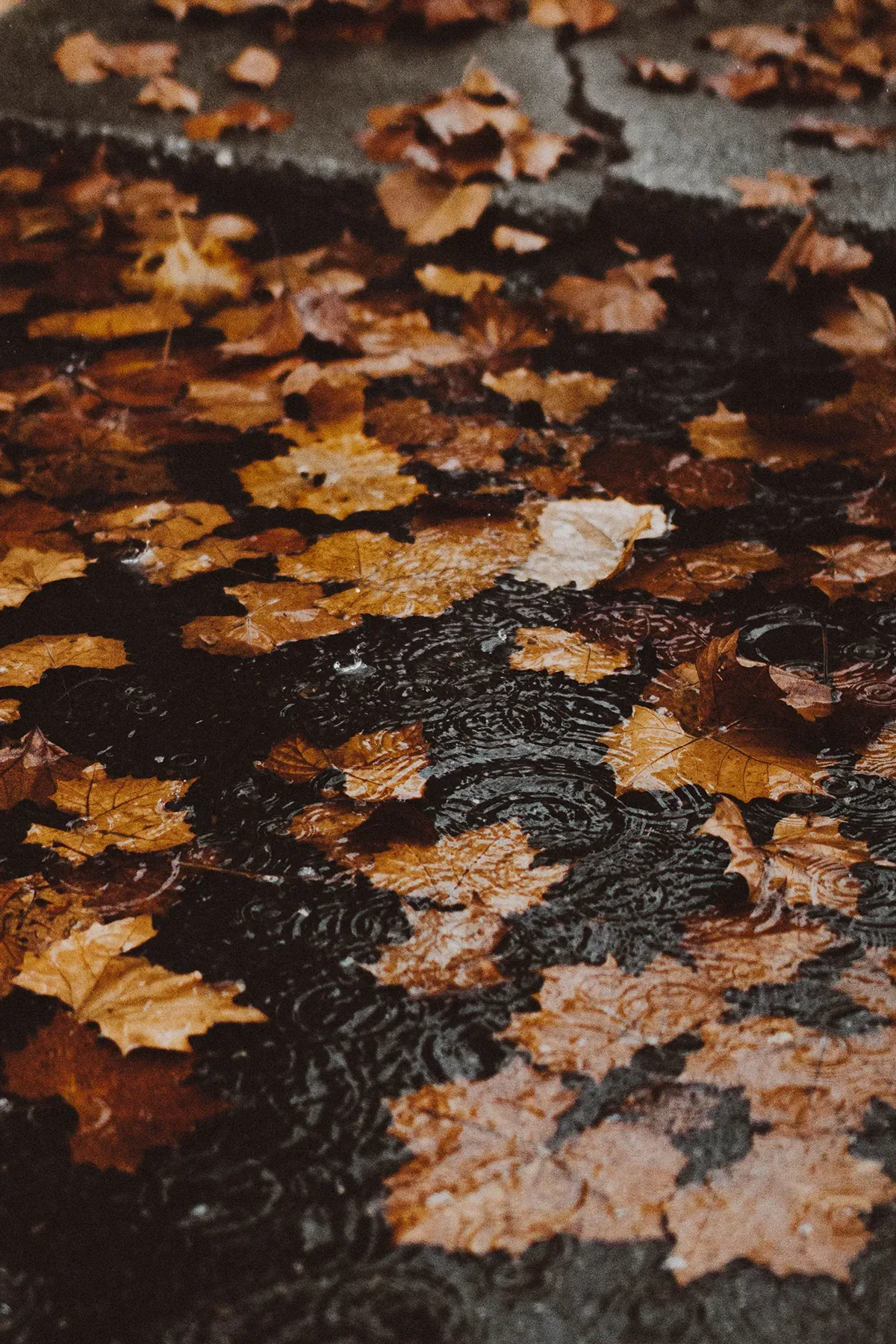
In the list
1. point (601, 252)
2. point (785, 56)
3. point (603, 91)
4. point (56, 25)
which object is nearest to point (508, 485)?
point (601, 252)

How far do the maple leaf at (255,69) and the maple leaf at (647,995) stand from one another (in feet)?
10.6

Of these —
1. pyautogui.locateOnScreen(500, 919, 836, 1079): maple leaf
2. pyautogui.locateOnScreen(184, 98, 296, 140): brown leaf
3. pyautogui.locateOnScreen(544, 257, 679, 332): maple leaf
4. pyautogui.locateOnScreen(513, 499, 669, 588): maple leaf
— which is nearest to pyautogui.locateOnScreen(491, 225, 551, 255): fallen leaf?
pyautogui.locateOnScreen(544, 257, 679, 332): maple leaf

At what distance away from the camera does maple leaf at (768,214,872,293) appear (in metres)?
2.85

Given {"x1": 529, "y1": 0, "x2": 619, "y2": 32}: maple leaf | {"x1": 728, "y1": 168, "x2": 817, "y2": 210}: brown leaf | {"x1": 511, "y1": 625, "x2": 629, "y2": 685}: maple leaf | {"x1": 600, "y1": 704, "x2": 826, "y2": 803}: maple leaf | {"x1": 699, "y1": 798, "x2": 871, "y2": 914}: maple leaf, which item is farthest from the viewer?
{"x1": 529, "y1": 0, "x2": 619, "y2": 32}: maple leaf

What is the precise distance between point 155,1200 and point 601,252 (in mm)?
2653

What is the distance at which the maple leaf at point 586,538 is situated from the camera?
187 cm

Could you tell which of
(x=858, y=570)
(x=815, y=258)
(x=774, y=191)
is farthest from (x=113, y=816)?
(x=774, y=191)

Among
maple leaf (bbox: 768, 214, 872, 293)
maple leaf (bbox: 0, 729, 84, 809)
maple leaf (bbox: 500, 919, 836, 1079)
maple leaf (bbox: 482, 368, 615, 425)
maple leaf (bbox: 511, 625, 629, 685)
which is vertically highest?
maple leaf (bbox: 768, 214, 872, 293)

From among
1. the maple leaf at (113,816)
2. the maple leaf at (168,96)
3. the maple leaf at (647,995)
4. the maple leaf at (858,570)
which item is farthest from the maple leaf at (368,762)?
the maple leaf at (168,96)

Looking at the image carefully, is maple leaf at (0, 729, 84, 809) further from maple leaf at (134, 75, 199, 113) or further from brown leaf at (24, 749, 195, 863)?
maple leaf at (134, 75, 199, 113)

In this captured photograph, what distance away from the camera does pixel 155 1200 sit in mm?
1029

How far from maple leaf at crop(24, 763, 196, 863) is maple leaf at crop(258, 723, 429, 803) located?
5.3 inches

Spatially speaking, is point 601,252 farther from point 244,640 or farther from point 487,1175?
point 487,1175

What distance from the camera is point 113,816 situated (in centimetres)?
143
